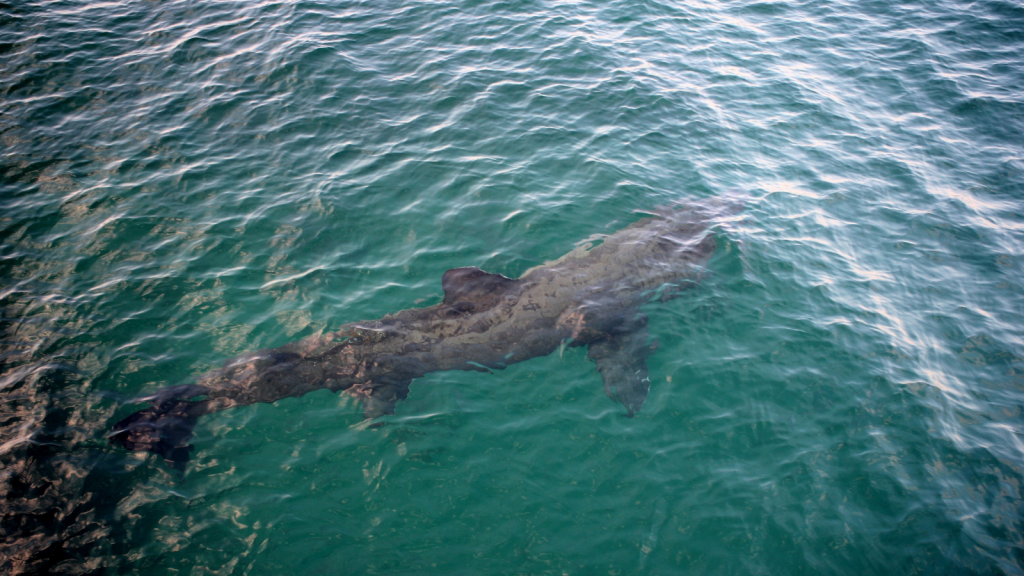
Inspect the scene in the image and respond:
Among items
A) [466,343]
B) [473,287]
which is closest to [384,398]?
[466,343]

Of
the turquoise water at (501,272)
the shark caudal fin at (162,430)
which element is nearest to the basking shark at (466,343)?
the shark caudal fin at (162,430)

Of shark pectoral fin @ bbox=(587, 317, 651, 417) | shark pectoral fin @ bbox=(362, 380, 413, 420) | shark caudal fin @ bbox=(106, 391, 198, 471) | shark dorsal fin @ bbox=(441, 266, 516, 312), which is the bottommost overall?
shark pectoral fin @ bbox=(587, 317, 651, 417)

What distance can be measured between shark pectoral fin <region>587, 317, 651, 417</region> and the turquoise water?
226 millimetres

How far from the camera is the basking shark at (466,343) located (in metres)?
6.70

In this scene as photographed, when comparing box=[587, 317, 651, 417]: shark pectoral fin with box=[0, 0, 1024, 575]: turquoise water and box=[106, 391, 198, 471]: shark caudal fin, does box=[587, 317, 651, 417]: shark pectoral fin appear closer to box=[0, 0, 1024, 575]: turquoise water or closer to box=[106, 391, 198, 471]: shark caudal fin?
box=[0, 0, 1024, 575]: turquoise water

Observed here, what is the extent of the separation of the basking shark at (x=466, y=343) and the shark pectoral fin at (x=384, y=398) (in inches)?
0.6

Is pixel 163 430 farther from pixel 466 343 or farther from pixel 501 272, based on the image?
pixel 501 272

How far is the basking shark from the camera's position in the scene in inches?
264

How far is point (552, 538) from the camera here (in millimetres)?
5879

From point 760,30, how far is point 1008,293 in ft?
36.5

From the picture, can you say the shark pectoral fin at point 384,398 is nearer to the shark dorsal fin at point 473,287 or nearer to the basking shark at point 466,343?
the basking shark at point 466,343

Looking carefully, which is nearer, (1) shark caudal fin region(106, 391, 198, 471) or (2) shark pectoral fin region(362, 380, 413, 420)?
(1) shark caudal fin region(106, 391, 198, 471)

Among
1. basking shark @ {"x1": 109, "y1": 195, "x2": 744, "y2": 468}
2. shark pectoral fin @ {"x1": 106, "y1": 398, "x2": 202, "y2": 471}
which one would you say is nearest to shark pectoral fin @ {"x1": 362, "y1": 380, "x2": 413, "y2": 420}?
basking shark @ {"x1": 109, "y1": 195, "x2": 744, "y2": 468}

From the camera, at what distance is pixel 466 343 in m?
7.39
